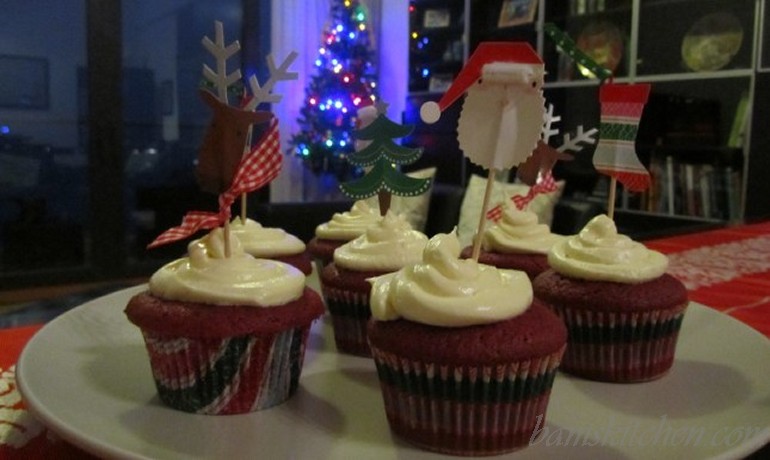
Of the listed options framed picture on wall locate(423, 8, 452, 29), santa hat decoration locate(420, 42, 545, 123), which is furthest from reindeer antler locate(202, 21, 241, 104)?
framed picture on wall locate(423, 8, 452, 29)

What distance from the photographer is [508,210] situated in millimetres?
1649

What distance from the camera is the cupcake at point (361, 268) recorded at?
1.45m

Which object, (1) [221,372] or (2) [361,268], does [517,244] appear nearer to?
(2) [361,268]

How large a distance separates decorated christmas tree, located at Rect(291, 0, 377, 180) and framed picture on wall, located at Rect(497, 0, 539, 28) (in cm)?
124

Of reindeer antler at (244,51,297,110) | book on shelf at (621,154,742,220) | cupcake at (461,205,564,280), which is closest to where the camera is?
reindeer antler at (244,51,297,110)

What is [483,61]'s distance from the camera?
40.0 inches

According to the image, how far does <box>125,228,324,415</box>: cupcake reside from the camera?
3.59 feet

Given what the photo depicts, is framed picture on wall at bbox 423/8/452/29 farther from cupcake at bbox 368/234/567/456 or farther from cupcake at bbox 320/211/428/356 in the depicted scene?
cupcake at bbox 368/234/567/456

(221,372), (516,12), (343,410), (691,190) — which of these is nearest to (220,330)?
(221,372)

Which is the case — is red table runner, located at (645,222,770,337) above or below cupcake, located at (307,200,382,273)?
below

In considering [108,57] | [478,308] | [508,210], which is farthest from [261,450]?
[108,57]

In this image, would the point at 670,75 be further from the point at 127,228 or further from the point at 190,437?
the point at 190,437

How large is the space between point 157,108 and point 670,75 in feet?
12.6

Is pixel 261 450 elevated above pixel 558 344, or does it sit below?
below
